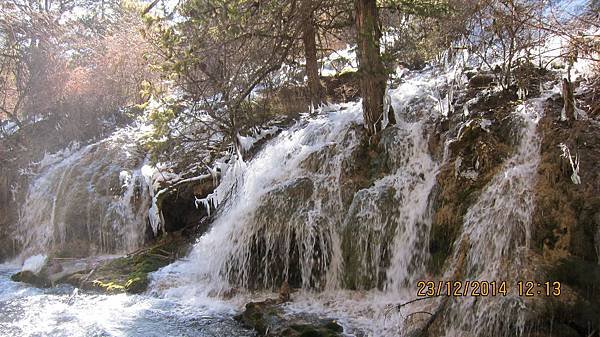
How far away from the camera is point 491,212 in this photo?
5.98 meters

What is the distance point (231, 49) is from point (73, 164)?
821 centimetres

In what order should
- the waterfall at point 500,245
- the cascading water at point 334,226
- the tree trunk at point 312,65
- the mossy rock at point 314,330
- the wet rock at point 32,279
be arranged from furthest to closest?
1. the tree trunk at point 312,65
2. the wet rock at point 32,279
3. the cascading water at point 334,226
4. the mossy rock at point 314,330
5. the waterfall at point 500,245

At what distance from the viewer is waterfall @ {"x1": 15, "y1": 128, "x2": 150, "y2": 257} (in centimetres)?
1180

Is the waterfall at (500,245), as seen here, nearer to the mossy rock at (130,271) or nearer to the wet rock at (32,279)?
the mossy rock at (130,271)

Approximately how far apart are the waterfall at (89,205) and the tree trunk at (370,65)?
576 centimetres

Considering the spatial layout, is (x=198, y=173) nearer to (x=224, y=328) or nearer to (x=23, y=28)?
(x=224, y=328)

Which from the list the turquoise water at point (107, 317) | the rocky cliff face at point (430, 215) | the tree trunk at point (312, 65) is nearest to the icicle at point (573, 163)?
the rocky cliff face at point (430, 215)

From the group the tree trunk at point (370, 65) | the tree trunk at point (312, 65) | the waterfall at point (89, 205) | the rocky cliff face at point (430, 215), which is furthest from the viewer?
the waterfall at point (89, 205)

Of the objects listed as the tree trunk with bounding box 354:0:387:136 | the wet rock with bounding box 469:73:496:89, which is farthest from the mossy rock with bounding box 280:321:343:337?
the wet rock with bounding box 469:73:496:89

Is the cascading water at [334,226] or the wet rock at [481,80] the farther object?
the wet rock at [481,80]

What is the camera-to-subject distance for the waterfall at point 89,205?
11805 mm

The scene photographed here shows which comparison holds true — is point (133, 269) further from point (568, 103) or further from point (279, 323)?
point (568, 103)

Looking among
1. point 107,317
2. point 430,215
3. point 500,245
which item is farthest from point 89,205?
point 500,245

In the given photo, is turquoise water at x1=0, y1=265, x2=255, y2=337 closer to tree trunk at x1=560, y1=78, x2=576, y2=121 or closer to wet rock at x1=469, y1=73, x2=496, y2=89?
tree trunk at x1=560, y1=78, x2=576, y2=121
